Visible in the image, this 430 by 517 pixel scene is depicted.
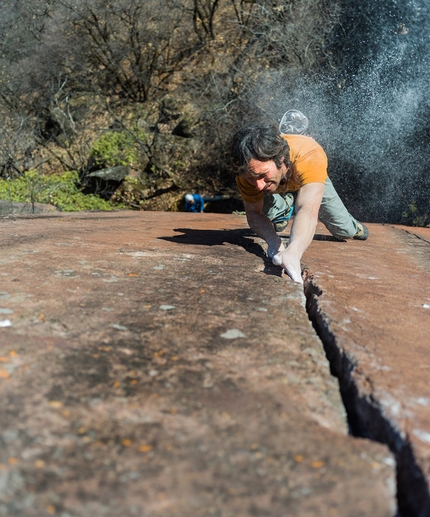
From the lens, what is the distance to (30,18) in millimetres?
13656

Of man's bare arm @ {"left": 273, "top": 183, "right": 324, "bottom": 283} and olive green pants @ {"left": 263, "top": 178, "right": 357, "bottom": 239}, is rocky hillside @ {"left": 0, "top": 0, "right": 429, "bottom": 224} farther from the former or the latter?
man's bare arm @ {"left": 273, "top": 183, "right": 324, "bottom": 283}

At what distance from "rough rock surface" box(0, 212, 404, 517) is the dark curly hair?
24.8 inches

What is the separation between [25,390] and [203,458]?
397 millimetres

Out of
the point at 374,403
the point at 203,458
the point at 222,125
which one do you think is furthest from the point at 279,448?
the point at 222,125

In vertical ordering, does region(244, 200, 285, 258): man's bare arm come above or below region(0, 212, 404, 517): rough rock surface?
above

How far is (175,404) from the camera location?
3.66 ft

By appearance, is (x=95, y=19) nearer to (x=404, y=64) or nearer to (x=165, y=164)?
(x=165, y=164)

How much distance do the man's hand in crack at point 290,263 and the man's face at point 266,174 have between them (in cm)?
35

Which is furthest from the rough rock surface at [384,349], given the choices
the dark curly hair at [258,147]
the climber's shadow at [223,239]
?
the dark curly hair at [258,147]

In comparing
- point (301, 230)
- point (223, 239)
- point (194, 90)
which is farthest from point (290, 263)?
point (194, 90)

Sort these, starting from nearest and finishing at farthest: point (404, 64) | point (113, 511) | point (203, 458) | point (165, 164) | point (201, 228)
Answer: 1. point (113, 511)
2. point (203, 458)
3. point (201, 228)
4. point (404, 64)
5. point (165, 164)

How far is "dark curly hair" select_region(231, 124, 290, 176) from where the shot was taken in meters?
2.36

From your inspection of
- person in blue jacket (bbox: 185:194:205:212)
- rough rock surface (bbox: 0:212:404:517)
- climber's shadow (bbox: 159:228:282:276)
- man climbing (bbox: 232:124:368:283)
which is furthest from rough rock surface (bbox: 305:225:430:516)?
person in blue jacket (bbox: 185:194:205:212)

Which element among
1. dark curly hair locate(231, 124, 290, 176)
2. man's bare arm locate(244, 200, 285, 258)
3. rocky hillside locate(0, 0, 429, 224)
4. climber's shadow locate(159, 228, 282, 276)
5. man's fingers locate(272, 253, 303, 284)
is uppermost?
rocky hillside locate(0, 0, 429, 224)
